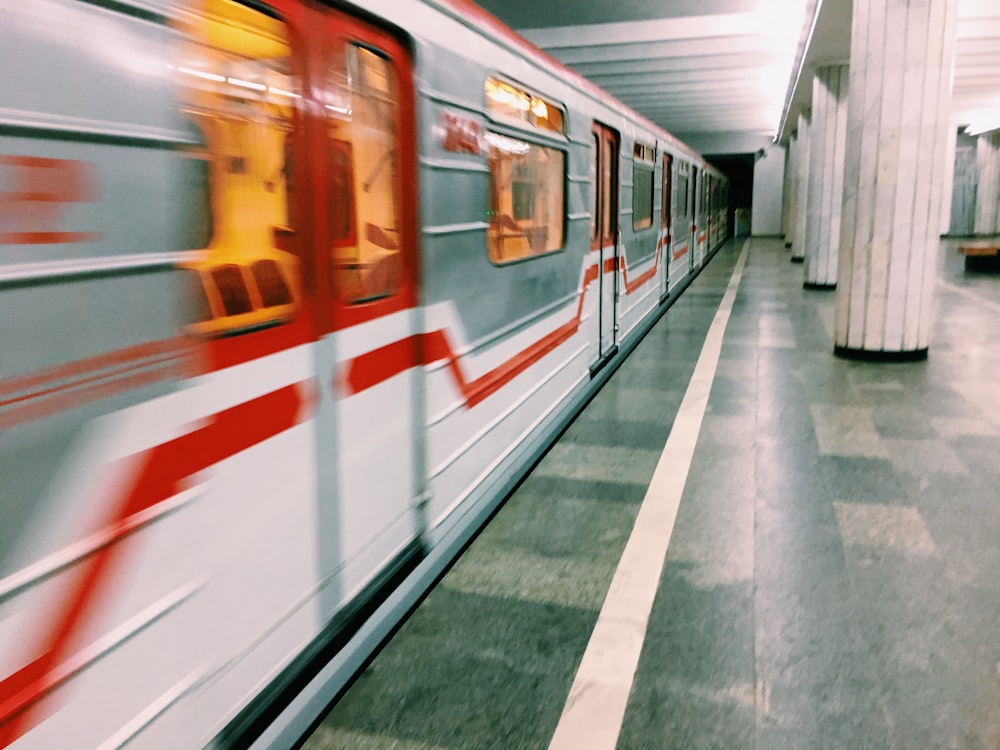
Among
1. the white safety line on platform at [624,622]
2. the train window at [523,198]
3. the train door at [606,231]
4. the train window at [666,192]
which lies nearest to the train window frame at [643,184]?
the train door at [606,231]

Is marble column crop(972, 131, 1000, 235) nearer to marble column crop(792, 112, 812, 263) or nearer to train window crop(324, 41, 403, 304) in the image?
marble column crop(792, 112, 812, 263)

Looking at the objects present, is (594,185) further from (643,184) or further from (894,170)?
(894,170)

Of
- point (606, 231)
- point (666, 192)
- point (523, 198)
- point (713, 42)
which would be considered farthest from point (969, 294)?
point (523, 198)

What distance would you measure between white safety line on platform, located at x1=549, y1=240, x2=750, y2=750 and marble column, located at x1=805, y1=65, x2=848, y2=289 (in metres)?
10.5

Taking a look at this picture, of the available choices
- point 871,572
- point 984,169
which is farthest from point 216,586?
point 984,169

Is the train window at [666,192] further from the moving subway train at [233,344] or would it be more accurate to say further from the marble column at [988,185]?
the marble column at [988,185]

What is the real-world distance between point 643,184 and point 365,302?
21.0 feet

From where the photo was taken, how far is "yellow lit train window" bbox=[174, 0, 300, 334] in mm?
1957

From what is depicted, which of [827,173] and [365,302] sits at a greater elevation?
[827,173]

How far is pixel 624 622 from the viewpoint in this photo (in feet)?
10.3

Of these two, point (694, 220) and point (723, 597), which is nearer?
point (723, 597)

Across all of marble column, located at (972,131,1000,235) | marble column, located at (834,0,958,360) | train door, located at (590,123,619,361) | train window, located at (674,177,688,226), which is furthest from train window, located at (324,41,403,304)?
marble column, located at (972,131,1000,235)

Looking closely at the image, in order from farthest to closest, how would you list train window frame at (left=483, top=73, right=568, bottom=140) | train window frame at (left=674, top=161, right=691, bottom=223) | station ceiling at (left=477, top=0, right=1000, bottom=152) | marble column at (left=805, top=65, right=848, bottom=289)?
marble column at (left=805, top=65, right=848, bottom=289) → station ceiling at (left=477, top=0, right=1000, bottom=152) → train window frame at (left=674, top=161, right=691, bottom=223) → train window frame at (left=483, top=73, right=568, bottom=140)

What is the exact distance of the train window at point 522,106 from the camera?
387 cm
